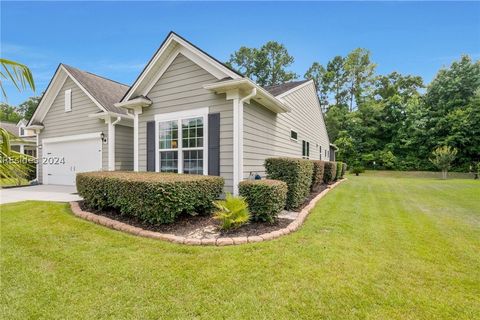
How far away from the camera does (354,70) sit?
3450cm

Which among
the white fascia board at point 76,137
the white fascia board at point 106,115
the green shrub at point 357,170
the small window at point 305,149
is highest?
the white fascia board at point 106,115

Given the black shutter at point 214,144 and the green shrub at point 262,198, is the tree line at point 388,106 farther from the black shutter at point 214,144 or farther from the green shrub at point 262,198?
the green shrub at point 262,198

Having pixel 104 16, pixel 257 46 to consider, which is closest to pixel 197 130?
pixel 104 16

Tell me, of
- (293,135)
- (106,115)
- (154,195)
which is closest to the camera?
(154,195)

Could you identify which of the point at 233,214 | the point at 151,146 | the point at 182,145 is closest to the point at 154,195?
the point at 233,214

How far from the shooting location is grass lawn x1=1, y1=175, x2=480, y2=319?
254cm

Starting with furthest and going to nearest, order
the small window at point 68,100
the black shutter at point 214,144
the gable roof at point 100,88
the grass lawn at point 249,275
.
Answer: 1. the small window at point 68,100
2. the gable roof at point 100,88
3. the black shutter at point 214,144
4. the grass lawn at point 249,275

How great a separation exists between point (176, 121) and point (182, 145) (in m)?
0.85

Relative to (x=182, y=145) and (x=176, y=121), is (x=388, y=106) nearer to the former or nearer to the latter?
(x=176, y=121)

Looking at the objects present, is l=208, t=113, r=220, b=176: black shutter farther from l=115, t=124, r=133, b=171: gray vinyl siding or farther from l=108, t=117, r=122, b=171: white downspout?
l=115, t=124, r=133, b=171: gray vinyl siding

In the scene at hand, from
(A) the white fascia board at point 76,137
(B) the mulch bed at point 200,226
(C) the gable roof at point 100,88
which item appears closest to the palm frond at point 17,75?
(B) the mulch bed at point 200,226

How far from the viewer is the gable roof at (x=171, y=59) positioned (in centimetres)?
692

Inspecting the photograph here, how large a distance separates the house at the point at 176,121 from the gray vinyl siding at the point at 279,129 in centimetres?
3

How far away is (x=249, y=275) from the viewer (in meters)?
3.14
